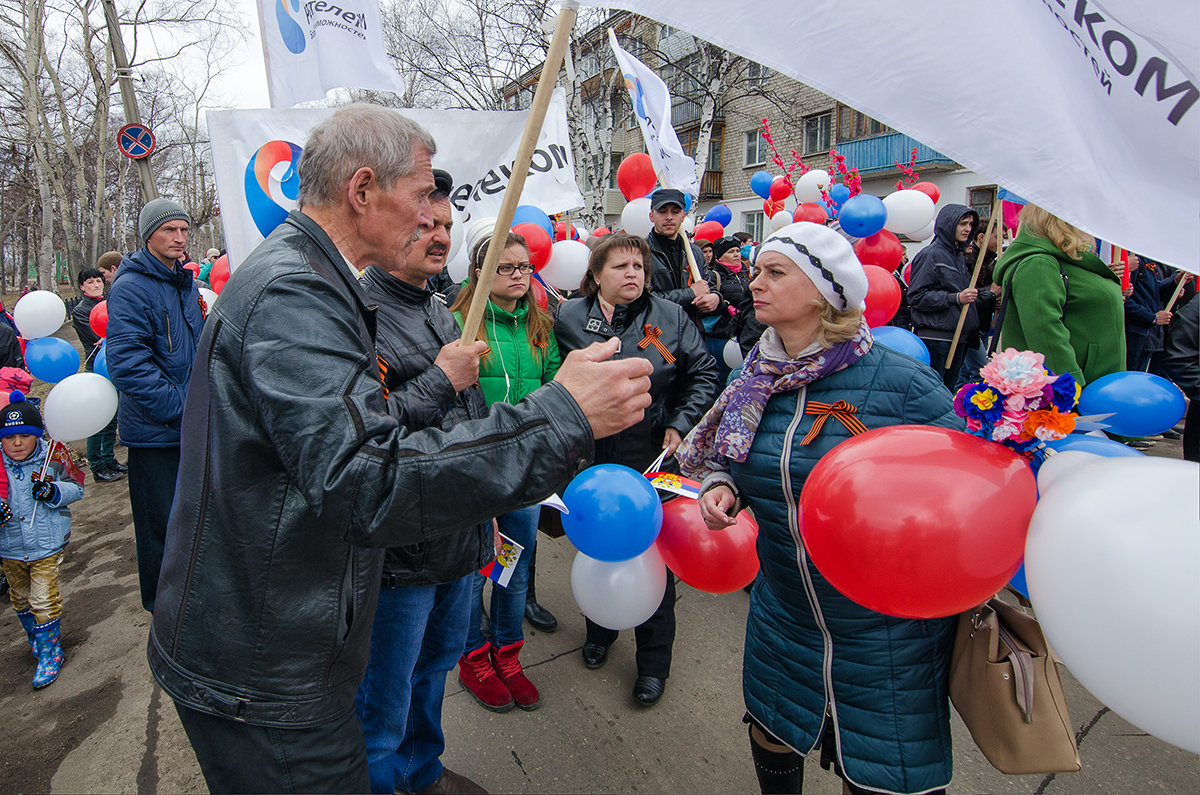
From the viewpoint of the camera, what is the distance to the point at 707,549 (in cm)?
235

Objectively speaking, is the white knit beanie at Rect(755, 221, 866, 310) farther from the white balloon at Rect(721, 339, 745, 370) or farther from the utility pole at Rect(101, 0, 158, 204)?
the utility pole at Rect(101, 0, 158, 204)

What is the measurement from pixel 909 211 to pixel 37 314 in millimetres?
7178

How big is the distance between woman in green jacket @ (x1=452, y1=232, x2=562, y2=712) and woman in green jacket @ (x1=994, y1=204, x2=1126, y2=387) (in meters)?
2.12

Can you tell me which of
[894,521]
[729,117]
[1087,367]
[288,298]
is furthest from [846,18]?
[729,117]

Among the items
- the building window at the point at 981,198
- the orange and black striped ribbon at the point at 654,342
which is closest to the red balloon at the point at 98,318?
the orange and black striped ribbon at the point at 654,342

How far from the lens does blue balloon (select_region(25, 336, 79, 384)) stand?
5.00 meters

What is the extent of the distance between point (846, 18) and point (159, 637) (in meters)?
1.72

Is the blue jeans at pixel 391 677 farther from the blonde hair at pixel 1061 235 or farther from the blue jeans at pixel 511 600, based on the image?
the blonde hair at pixel 1061 235

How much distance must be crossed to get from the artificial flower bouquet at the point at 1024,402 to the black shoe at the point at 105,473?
726 cm

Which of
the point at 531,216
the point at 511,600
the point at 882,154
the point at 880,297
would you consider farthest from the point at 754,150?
the point at 511,600

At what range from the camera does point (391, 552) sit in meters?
1.91

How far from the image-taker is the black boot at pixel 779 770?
6.29 ft

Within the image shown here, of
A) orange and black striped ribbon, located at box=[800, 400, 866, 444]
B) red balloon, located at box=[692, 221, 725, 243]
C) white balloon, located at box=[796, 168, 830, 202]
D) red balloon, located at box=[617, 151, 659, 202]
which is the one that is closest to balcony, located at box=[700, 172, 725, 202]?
white balloon, located at box=[796, 168, 830, 202]

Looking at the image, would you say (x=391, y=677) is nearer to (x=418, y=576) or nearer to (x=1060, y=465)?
(x=418, y=576)
